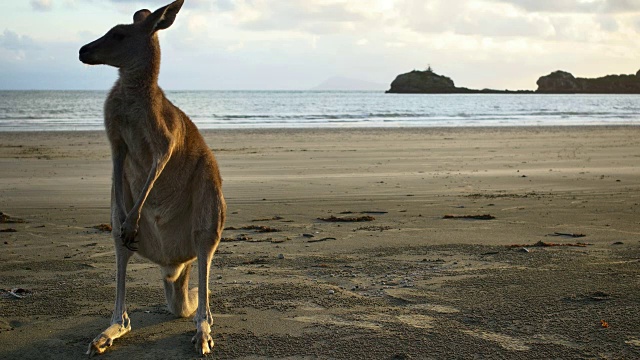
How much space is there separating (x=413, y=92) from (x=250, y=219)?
12904 centimetres

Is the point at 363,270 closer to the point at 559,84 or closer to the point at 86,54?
the point at 86,54

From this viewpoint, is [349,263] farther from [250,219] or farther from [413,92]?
[413,92]

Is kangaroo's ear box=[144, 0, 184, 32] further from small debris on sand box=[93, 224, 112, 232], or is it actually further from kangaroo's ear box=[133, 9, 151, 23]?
small debris on sand box=[93, 224, 112, 232]

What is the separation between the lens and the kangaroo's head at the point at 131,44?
3666mm

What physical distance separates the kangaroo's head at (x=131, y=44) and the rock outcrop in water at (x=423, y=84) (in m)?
130

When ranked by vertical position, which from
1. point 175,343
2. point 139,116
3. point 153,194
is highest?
point 139,116

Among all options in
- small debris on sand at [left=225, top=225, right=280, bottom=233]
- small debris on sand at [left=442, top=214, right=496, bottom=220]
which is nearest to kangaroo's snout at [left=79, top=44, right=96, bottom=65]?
small debris on sand at [left=225, top=225, right=280, bottom=233]

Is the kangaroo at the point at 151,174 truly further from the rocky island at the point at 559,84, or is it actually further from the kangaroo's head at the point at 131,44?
the rocky island at the point at 559,84

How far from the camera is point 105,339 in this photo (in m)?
3.68

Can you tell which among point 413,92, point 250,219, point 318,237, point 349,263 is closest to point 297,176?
point 250,219

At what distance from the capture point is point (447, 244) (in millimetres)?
6152

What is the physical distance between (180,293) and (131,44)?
146cm

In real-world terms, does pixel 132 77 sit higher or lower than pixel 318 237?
higher

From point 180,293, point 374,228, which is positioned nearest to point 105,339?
point 180,293
